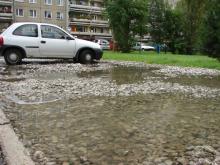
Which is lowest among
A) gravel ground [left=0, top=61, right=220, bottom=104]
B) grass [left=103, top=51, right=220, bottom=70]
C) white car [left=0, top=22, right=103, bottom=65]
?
gravel ground [left=0, top=61, right=220, bottom=104]

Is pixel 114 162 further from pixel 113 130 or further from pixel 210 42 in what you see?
pixel 210 42

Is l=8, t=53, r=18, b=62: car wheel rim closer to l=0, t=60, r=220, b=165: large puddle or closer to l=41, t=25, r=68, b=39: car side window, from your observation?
l=41, t=25, r=68, b=39: car side window

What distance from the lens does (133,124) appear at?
244 inches

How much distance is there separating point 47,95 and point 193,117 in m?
3.32

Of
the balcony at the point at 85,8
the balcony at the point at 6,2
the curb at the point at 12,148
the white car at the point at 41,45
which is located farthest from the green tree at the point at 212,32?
the balcony at the point at 85,8

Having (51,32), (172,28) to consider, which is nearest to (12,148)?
(51,32)

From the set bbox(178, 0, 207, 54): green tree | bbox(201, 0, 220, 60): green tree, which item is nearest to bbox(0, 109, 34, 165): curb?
bbox(201, 0, 220, 60): green tree

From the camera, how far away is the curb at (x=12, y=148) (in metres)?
4.37

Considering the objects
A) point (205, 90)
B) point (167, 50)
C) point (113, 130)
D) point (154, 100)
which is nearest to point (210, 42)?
point (205, 90)

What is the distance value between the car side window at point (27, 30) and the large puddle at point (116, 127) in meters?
10.5

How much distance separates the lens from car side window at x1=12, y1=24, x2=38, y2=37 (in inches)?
723

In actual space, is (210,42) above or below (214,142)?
above

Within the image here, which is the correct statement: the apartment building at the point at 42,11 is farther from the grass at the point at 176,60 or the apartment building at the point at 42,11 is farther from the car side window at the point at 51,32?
the car side window at the point at 51,32

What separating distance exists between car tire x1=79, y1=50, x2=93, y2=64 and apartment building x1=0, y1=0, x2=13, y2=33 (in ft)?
236
